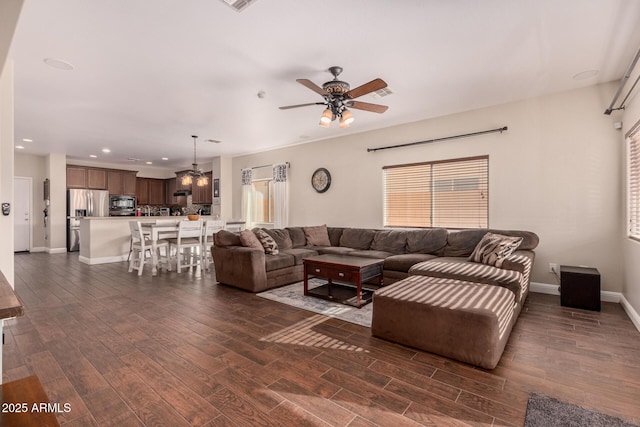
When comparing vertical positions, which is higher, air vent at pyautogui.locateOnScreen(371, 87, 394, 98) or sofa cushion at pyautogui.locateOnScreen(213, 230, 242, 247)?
air vent at pyautogui.locateOnScreen(371, 87, 394, 98)

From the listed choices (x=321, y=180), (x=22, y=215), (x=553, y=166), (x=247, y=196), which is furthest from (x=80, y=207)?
A: (x=553, y=166)

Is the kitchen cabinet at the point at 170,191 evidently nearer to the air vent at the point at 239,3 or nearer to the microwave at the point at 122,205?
the microwave at the point at 122,205

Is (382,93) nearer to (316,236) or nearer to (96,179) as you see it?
(316,236)

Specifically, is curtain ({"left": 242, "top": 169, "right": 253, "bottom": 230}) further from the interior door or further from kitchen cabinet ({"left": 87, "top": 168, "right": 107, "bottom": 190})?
the interior door

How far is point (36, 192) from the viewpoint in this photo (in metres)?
8.32

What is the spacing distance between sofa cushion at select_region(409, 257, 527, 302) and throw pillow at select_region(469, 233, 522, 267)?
89mm

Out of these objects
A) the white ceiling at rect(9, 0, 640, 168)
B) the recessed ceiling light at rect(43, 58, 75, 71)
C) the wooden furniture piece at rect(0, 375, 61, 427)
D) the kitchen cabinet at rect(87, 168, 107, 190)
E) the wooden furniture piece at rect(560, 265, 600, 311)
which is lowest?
the wooden furniture piece at rect(560, 265, 600, 311)

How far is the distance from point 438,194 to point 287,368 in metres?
3.84

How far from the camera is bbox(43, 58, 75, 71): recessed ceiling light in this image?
312cm

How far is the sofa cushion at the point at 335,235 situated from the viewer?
19.4 feet

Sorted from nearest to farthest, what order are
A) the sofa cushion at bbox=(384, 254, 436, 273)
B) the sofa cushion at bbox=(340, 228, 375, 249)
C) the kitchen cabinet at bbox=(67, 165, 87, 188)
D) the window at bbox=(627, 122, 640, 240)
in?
the window at bbox=(627, 122, 640, 240), the sofa cushion at bbox=(384, 254, 436, 273), the sofa cushion at bbox=(340, 228, 375, 249), the kitchen cabinet at bbox=(67, 165, 87, 188)

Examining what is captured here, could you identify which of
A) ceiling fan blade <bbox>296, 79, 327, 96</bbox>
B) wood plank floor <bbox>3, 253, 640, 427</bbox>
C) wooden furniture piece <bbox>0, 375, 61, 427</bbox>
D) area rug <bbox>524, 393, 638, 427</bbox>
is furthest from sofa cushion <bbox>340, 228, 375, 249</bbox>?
wooden furniture piece <bbox>0, 375, 61, 427</bbox>

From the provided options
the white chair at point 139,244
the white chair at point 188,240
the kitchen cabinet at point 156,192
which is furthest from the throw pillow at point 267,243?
the kitchen cabinet at point 156,192

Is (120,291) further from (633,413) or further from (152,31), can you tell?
(633,413)
